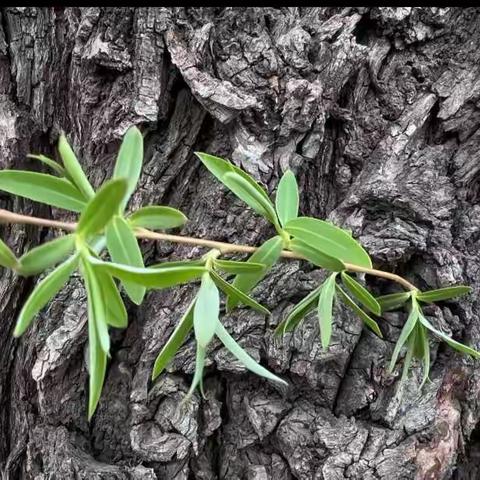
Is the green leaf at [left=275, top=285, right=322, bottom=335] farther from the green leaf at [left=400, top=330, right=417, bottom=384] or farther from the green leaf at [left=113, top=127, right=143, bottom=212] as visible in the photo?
the green leaf at [left=113, top=127, right=143, bottom=212]

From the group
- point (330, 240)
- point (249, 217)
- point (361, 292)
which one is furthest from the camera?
point (249, 217)

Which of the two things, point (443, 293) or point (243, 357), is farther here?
point (443, 293)

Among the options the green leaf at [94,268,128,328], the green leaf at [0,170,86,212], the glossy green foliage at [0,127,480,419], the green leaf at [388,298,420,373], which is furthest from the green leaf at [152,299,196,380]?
the green leaf at [388,298,420,373]

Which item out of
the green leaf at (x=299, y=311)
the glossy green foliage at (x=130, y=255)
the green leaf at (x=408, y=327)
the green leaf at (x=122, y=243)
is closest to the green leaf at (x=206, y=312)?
the glossy green foliage at (x=130, y=255)

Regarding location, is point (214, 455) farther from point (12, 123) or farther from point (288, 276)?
point (12, 123)

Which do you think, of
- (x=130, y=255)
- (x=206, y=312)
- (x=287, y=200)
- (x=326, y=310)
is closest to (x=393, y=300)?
(x=326, y=310)

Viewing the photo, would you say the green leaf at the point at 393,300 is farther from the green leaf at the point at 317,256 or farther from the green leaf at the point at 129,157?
the green leaf at the point at 129,157

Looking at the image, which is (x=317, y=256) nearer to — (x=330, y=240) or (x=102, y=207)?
(x=330, y=240)
